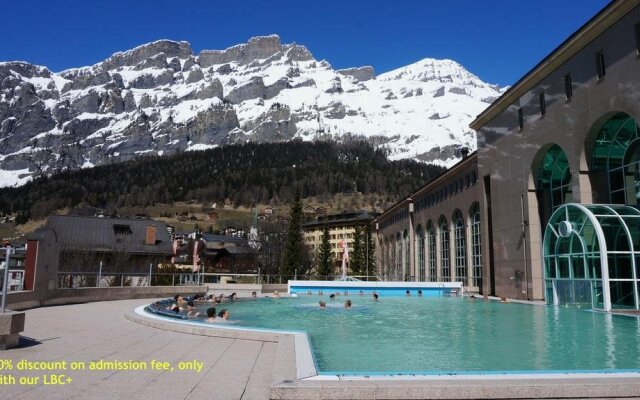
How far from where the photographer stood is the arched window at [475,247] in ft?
135

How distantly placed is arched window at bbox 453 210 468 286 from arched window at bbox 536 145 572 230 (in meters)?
16.2

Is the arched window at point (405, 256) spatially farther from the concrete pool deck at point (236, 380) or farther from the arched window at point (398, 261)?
the concrete pool deck at point (236, 380)

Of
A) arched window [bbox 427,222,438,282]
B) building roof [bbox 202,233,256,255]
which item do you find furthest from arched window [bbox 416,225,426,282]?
building roof [bbox 202,233,256,255]

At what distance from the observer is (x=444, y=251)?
5078 cm

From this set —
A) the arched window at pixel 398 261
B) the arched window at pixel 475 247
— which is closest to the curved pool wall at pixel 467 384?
the arched window at pixel 475 247


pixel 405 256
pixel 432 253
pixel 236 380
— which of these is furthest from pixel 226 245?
pixel 236 380

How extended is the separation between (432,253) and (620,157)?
3409 centimetres

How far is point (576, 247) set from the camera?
75.2 feet

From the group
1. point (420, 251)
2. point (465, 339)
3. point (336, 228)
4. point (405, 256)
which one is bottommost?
point (465, 339)

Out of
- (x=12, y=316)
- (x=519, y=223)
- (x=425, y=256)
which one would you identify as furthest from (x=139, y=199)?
(x=12, y=316)

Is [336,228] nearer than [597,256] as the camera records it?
No

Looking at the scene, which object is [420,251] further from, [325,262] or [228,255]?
[228,255]

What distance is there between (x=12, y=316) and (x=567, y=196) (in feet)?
85.8

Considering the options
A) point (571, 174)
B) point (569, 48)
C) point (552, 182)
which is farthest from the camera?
point (552, 182)
